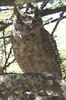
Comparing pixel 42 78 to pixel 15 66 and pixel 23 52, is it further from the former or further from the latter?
pixel 15 66

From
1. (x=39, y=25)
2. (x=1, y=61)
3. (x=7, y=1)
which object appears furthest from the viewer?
(x=1, y=61)

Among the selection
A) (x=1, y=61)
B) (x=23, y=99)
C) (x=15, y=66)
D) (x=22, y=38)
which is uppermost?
(x=22, y=38)

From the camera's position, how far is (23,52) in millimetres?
3805

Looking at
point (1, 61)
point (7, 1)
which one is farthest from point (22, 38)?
point (1, 61)

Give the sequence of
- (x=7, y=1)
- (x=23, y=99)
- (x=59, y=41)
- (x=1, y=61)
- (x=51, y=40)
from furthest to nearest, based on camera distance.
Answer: (x=59, y=41) < (x=1, y=61) < (x=51, y=40) < (x=23, y=99) < (x=7, y=1)

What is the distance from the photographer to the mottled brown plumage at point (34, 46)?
3.53m

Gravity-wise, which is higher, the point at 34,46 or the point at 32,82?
the point at 32,82

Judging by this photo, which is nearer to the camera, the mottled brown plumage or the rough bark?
the rough bark

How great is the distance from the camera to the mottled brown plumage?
353cm

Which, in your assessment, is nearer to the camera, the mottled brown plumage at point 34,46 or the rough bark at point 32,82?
the rough bark at point 32,82

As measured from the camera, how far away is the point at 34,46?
3719 millimetres

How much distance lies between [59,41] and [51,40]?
3888 mm

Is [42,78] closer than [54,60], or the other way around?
[42,78]

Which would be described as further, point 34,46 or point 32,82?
point 34,46
